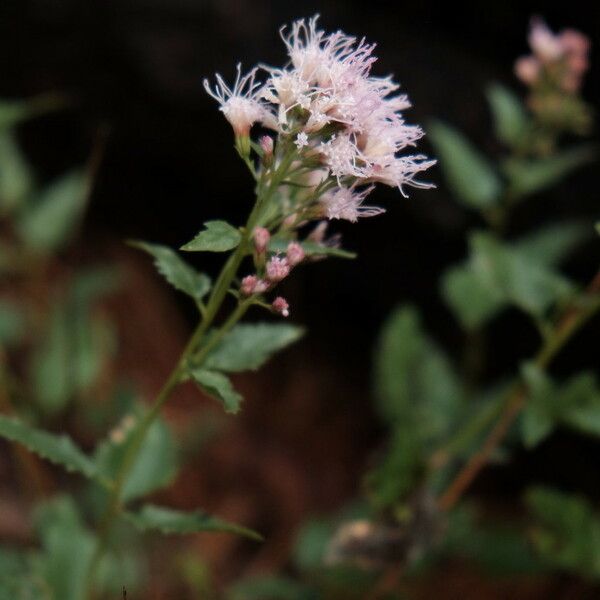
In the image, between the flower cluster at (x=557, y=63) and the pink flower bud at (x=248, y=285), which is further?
the flower cluster at (x=557, y=63)

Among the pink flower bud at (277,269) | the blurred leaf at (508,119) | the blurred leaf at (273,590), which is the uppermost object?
the blurred leaf at (508,119)

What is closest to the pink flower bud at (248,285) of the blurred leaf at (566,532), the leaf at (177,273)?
the leaf at (177,273)

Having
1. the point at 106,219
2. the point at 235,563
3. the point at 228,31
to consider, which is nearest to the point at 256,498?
the point at 235,563

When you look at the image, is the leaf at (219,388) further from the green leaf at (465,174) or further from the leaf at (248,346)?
the green leaf at (465,174)

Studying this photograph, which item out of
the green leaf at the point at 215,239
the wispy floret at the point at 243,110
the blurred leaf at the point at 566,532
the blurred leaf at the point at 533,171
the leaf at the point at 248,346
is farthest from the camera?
the blurred leaf at the point at 533,171

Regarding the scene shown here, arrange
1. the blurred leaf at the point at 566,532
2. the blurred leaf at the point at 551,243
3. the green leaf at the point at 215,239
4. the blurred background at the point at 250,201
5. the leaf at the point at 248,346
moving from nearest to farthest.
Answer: the green leaf at the point at 215,239
the leaf at the point at 248,346
the blurred leaf at the point at 566,532
the blurred leaf at the point at 551,243
the blurred background at the point at 250,201

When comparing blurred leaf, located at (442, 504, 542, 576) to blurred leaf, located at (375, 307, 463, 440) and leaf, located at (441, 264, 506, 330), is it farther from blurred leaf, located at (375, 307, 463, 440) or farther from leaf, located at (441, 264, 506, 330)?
leaf, located at (441, 264, 506, 330)

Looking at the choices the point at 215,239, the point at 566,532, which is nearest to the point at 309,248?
the point at 215,239
